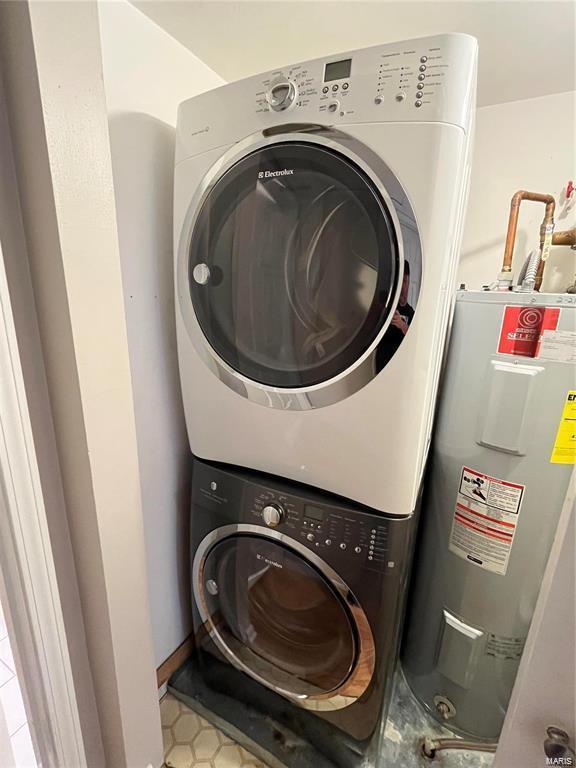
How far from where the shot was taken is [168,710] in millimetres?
1150

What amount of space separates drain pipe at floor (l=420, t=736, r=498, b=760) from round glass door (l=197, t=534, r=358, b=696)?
0.37 m

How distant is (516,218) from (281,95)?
902 mm

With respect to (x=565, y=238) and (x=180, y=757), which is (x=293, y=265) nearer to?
(x=565, y=238)

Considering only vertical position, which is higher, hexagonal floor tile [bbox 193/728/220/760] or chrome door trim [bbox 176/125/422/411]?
chrome door trim [bbox 176/125/422/411]

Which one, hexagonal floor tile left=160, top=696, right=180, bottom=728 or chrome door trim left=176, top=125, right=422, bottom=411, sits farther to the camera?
hexagonal floor tile left=160, top=696, right=180, bottom=728

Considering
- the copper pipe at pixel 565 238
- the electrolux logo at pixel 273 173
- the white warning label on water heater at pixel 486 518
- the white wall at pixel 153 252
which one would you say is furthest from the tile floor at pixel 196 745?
the copper pipe at pixel 565 238

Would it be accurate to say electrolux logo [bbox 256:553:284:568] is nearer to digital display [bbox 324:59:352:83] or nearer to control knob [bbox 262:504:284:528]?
control knob [bbox 262:504:284:528]

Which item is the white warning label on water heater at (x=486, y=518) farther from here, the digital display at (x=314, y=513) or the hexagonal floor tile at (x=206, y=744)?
the hexagonal floor tile at (x=206, y=744)

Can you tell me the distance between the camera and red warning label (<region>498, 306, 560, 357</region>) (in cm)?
80

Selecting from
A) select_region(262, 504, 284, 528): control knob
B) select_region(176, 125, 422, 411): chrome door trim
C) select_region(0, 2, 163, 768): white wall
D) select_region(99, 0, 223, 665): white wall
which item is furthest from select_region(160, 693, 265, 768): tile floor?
select_region(176, 125, 422, 411): chrome door trim

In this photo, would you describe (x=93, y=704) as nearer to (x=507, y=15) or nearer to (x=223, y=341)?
(x=223, y=341)

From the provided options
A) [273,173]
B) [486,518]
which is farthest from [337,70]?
[486,518]

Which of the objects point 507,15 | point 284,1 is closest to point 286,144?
point 284,1

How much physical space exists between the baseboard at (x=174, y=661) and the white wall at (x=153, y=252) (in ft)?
0.10
